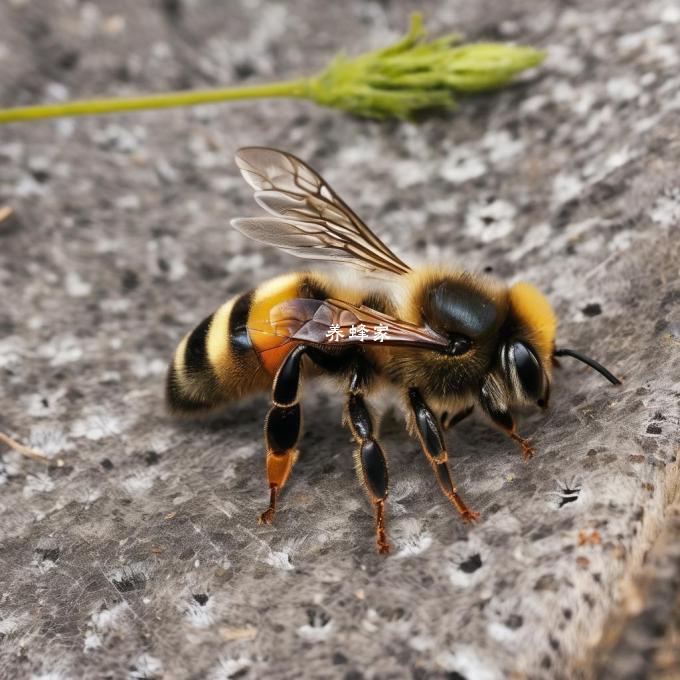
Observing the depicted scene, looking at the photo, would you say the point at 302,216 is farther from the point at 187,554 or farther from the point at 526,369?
the point at 187,554

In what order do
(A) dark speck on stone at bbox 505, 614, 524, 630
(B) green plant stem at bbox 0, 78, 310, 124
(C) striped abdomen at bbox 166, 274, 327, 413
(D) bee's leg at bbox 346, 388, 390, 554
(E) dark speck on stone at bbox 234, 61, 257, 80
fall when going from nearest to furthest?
(A) dark speck on stone at bbox 505, 614, 524, 630, (D) bee's leg at bbox 346, 388, 390, 554, (C) striped abdomen at bbox 166, 274, 327, 413, (B) green plant stem at bbox 0, 78, 310, 124, (E) dark speck on stone at bbox 234, 61, 257, 80

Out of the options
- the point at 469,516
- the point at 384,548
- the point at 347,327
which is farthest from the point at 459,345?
the point at 384,548

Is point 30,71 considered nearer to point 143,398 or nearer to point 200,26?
point 200,26

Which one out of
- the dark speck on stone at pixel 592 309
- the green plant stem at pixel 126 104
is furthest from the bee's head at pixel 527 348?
the green plant stem at pixel 126 104

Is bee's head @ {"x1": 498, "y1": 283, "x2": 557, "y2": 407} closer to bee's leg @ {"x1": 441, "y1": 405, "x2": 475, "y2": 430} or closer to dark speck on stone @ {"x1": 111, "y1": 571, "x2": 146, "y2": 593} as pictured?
bee's leg @ {"x1": 441, "y1": 405, "x2": 475, "y2": 430}

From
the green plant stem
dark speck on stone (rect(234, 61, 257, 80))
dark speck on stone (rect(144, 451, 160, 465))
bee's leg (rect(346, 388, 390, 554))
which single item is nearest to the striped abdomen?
dark speck on stone (rect(144, 451, 160, 465))

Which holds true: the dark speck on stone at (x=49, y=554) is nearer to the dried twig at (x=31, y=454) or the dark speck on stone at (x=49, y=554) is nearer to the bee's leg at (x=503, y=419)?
→ the dried twig at (x=31, y=454)
